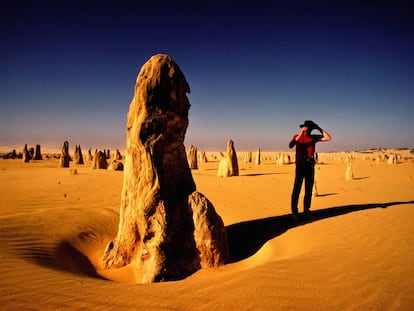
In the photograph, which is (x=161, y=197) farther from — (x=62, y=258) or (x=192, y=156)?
(x=192, y=156)

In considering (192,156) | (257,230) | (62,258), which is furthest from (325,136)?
(192,156)

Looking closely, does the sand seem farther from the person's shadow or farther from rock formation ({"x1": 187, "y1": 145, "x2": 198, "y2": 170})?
rock formation ({"x1": 187, "y1": 145, "x2": 198, "y2": 170})

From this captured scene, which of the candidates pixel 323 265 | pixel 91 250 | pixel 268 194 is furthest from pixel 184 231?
pixel 268 194

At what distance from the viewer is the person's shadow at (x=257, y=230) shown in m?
5.15

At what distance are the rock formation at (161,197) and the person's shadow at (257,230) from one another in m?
0.81

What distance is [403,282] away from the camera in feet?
8.99

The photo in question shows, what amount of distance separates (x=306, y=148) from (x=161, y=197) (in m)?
3.71

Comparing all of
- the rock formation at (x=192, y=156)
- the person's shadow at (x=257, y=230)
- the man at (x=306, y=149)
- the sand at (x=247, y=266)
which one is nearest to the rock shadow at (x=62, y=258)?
the sand at (x=247, y=266)

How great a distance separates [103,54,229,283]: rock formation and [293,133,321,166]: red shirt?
287cm

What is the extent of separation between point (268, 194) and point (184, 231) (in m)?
7.46

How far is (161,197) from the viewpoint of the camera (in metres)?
4.51

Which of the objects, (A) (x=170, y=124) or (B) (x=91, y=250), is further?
(B) (x=91, y=250)

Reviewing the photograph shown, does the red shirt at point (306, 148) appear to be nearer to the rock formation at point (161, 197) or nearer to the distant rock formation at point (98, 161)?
the rock formation at point (161, 197)

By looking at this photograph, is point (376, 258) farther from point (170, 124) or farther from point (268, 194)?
point (268, 194)
